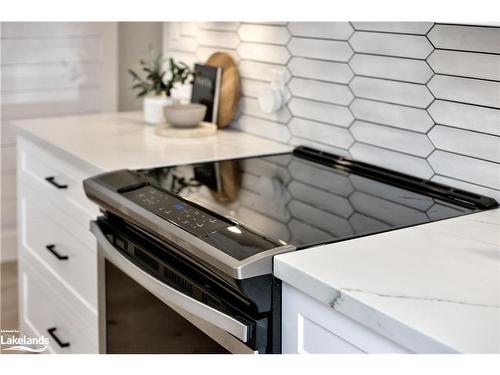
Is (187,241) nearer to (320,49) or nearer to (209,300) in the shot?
(209,300)

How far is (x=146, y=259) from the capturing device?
5.57 feet

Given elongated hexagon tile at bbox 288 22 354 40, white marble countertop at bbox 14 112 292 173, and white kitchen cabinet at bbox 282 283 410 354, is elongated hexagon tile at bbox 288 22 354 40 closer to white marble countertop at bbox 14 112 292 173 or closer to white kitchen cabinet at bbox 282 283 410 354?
white marble countertop at bbox 14 112 292 173

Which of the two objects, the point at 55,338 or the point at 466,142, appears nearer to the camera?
the point at 466,142

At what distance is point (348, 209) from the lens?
5.57 ft

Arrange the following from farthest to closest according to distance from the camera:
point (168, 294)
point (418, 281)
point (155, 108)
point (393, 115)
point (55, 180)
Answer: point (155, 108)
point (55, 180)
point (393, 115)
point (168, 294)
point (418, 281)

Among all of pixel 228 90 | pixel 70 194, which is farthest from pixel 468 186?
pixel 70 194

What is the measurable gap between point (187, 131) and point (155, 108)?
248 millimetres

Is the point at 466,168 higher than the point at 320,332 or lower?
higher

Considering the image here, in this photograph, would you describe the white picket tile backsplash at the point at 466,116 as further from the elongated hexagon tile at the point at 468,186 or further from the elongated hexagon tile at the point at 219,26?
the elongated hexagon tile at the point at 219,26

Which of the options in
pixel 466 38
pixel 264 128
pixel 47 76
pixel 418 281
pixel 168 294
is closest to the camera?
pixel 418 281

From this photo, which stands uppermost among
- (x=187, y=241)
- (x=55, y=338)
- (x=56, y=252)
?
(x=187, y=241)

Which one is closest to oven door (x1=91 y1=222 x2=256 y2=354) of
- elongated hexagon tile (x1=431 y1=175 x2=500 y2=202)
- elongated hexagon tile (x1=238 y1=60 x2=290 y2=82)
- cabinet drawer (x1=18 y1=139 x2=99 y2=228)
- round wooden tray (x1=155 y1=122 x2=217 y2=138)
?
cabinet drawer (x1=18 y1=139 x2=99 y2=228)

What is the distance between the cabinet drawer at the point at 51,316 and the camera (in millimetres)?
2227
